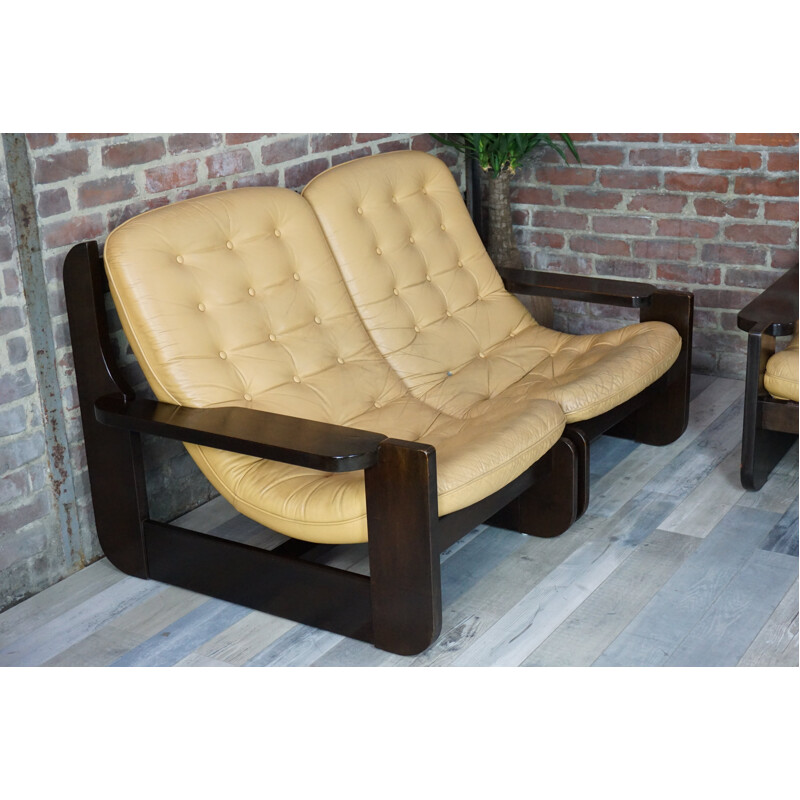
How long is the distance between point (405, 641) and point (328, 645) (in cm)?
20

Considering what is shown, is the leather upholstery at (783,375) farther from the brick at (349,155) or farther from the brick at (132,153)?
the brick at (132,153)

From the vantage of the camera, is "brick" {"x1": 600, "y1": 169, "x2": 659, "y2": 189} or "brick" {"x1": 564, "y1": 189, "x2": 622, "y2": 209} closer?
"brick" {"x1": 600, "y1": 169, "x2": 659, "y2": 189}

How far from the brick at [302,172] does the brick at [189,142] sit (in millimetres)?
358

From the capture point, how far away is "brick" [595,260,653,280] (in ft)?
14.2

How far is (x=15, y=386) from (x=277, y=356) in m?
0.69

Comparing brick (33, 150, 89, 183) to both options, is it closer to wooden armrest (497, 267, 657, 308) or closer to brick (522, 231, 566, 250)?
wooden armrest (497, 267, 657, 308)

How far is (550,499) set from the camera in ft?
9.78

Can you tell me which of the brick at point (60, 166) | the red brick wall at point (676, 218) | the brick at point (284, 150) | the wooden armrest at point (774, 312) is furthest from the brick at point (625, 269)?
the brick at point (60, 166)

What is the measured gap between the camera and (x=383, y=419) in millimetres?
3018

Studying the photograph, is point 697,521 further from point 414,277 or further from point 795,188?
point 795,188

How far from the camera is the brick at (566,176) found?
4336 millimetres

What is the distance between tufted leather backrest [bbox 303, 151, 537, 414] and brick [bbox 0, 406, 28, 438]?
1065 mm

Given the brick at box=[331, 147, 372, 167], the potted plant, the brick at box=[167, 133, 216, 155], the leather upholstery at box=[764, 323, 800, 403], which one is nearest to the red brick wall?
the potted plant

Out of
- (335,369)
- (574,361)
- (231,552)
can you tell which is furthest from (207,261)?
(574,361)
